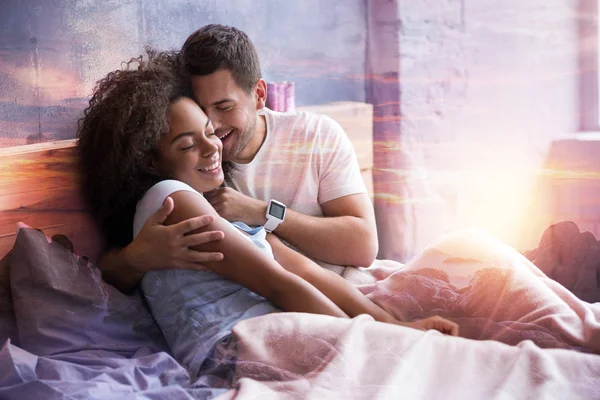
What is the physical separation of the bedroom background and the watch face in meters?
0.36

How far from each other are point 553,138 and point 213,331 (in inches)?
41.5

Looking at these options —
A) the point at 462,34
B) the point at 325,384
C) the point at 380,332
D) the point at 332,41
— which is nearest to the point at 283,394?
the point at 325,384

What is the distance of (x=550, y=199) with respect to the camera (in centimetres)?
175

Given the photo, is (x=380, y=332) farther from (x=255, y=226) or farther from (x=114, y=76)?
(x=114, y=76)

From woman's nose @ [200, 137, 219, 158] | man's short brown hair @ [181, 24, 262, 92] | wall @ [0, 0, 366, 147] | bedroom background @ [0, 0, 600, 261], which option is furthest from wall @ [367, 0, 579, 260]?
woman's nose @ [200, 137, 219, 158]

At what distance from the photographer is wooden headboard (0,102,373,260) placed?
3.54ft

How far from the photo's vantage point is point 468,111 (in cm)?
184

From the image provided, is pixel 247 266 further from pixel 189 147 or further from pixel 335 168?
pixel 335 168

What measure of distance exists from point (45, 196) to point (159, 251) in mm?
221

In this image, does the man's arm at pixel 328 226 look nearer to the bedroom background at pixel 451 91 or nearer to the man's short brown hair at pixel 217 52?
the man's short brown hair at pixel 217 52

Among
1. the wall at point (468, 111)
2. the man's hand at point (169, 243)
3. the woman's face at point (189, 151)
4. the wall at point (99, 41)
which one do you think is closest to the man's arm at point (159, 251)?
the man's hand at point (169, 243)

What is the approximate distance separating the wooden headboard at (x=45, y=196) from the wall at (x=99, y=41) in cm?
4

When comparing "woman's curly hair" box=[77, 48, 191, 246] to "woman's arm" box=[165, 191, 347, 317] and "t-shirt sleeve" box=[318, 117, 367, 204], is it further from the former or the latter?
"t-shirt sleeve" box=[318, 117, 367, 204]

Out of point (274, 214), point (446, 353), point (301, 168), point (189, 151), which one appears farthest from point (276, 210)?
point (446, 353)
